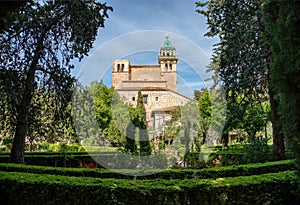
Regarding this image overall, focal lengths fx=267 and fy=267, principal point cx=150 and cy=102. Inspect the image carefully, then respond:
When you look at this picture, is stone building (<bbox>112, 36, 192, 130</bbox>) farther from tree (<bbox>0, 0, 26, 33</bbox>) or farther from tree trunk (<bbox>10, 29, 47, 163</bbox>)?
tree (<bbox>0, 0, 26, 33</bbox>)

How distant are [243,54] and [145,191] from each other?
19.9ft

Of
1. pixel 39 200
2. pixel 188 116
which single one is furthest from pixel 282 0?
pixel 188 116

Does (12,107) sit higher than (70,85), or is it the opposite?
(70,85)

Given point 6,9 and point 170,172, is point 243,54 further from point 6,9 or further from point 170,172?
point 6,9

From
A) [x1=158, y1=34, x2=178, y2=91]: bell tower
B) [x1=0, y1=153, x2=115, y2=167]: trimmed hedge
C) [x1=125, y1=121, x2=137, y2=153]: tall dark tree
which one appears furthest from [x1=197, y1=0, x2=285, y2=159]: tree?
[x1=0, y1=153, x2=115, y2=167]: trimmed hedge

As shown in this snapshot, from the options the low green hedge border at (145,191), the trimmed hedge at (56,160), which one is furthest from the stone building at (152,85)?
the low green hedge border at (145,191)

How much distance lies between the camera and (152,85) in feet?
61.0

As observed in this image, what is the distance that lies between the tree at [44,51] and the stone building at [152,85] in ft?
19.5

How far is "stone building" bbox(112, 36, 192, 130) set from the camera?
1598 cm

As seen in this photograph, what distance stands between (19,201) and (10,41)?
5.35 m

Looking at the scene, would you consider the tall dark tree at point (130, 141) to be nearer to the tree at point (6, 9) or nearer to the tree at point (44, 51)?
the tree at point (44, 51)

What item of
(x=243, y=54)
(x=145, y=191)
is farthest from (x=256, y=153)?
(x=145, y=191)

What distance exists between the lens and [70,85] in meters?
8.41

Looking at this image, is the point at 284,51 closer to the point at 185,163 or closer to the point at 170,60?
the point at 185,163
